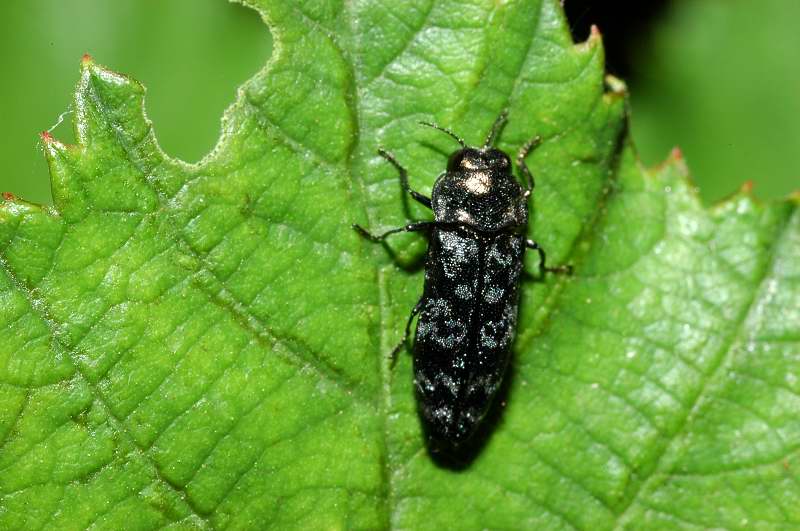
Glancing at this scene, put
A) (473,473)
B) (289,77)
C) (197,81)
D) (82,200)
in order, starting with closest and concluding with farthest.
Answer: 1. (82,200)
2. (289,77)
3. (473,473)
4. (197,81)

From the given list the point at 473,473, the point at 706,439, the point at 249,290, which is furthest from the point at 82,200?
the point at 706,439

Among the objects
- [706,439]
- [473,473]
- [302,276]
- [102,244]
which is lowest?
[706,439]

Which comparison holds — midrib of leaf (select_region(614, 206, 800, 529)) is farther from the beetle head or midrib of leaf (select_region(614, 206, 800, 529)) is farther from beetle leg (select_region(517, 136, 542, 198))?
the beetle head

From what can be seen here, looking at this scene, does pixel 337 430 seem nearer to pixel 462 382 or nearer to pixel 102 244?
pixel 462 382

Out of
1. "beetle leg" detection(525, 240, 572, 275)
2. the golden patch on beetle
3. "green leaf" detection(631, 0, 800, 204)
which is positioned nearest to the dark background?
"green leaf" detection(631, 0, 800, 204)

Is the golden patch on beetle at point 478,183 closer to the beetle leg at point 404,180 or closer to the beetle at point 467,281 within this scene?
the beetle at point 467,281

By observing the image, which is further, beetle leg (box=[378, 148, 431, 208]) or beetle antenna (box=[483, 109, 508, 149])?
beetle antenna (box=[483, 109, 508, 149])

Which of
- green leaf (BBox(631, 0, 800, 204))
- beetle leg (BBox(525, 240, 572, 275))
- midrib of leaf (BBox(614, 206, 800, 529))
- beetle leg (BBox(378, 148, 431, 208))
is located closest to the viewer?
beetle leg (BBox(378, 148, 431, 208))

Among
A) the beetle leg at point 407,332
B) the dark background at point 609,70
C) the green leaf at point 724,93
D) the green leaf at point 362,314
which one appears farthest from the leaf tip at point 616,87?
the green leaf at point 724,93
